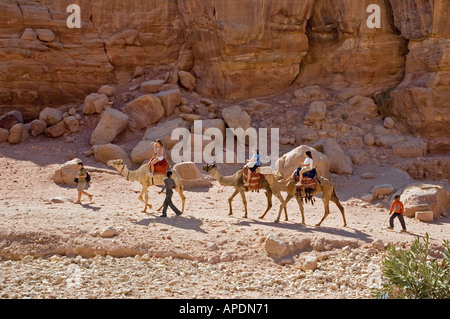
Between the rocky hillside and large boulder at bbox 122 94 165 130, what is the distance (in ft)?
8.73

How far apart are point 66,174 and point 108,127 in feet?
12.7

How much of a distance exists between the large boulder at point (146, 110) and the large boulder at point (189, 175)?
485cm

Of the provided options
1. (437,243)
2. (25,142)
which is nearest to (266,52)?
(25,142)

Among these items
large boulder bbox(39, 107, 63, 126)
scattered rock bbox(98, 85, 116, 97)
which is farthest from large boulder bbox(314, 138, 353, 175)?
large boulder bbox(39, 107, 63, 126)

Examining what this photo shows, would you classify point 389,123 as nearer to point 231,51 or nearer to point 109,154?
point 231,51

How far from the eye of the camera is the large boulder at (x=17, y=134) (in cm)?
1870

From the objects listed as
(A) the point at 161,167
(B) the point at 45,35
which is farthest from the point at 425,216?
(B) the point at 45,35

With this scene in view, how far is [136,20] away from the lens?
2258cm

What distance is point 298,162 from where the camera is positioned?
1516cm

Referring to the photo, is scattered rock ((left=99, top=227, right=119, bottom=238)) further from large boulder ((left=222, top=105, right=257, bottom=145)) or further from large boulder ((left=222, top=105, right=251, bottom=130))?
large boulder ((left=222, top=105, right=251, bottom=130))

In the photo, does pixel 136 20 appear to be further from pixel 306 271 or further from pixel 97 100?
pixel 306 271

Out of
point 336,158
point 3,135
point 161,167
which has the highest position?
point 161,167

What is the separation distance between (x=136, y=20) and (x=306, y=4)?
25.8ft

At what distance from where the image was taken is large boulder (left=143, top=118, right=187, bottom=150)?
57.1 feet
